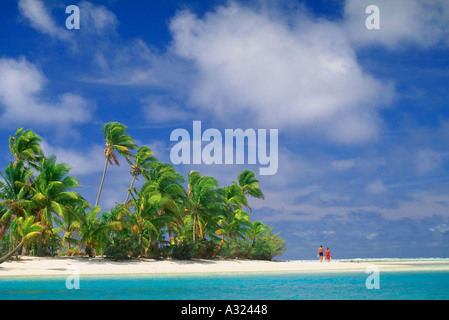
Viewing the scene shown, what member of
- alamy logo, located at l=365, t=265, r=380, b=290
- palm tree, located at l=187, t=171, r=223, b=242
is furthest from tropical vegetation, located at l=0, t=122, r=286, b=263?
alamy logo, located at l=365, t=265, r=380, b=290

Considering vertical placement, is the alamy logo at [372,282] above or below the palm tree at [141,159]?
below

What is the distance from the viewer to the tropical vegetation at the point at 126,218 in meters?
26.5

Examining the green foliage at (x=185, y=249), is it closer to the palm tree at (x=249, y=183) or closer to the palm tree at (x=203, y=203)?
the palm tree at (x=203, y=203)

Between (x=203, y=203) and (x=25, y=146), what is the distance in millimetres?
14395

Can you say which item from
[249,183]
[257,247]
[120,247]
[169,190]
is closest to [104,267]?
[120,247]

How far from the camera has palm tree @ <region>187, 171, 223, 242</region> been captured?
33875 mm

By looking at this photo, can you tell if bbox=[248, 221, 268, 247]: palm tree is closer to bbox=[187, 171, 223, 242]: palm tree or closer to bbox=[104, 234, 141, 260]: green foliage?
bbox=[187, 171, 223, 242]: palm tree

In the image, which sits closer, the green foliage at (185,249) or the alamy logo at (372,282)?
the alamy logo at (372,282)

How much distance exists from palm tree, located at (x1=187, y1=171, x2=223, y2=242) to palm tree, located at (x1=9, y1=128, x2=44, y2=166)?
12386 mm

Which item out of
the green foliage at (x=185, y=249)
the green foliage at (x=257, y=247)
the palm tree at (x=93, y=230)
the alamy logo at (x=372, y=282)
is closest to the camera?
the alamy logo at (x=372, y=282)

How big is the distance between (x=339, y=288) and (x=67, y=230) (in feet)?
71.7

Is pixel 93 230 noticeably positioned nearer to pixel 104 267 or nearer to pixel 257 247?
pixel 104 267

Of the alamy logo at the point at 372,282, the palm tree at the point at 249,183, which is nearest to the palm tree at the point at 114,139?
the palm tree at the point at 249,183
